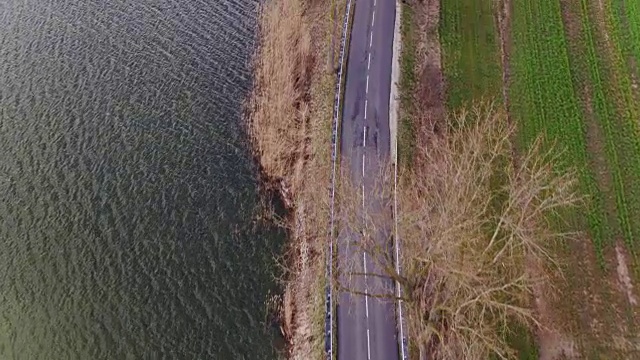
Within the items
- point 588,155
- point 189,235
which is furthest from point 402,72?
point 189,235

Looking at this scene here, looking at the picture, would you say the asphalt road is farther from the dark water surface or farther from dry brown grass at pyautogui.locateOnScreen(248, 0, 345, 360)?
the dark water surface

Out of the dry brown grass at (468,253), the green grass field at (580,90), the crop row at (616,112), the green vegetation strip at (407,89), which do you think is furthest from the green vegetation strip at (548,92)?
the green vegetation strip at (407,89)

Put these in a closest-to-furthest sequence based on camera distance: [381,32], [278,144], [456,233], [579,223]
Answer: [456,233] → [579,223] → [278,144] → [381,32]

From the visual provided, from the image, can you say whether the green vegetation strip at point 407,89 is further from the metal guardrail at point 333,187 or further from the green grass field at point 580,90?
the metal guardrail at point 333,187

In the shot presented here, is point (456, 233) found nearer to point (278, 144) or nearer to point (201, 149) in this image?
point (278, 144)

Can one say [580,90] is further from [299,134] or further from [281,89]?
[281,89]
